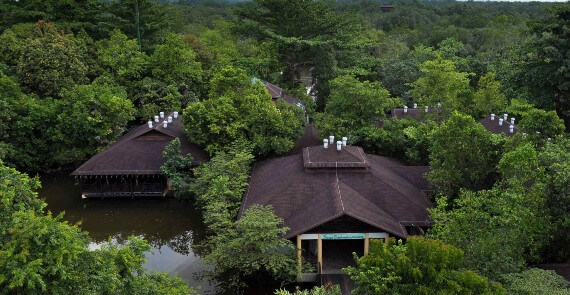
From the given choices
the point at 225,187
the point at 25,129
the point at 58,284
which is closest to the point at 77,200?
the point at 25,129

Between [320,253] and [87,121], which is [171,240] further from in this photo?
[87,121]

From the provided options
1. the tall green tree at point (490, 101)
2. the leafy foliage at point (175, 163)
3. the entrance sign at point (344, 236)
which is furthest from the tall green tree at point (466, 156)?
the tall green tree at point (490, 101)

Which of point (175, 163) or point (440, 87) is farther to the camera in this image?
point (440, 87)

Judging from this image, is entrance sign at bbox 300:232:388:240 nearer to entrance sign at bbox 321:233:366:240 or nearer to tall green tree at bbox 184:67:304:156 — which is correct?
entrance sign at bbox 321:233:366:240

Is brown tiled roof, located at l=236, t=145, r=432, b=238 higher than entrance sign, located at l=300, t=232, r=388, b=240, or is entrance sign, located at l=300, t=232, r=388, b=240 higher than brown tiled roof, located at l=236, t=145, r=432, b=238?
brown tiled roof, located at l=236, t=145, r=432, b=238

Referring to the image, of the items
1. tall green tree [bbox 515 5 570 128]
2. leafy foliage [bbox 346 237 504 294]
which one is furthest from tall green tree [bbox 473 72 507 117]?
leafy foliage [bbox 346 237 504 294]

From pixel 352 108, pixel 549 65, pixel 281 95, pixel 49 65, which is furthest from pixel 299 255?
pixel 49 65
